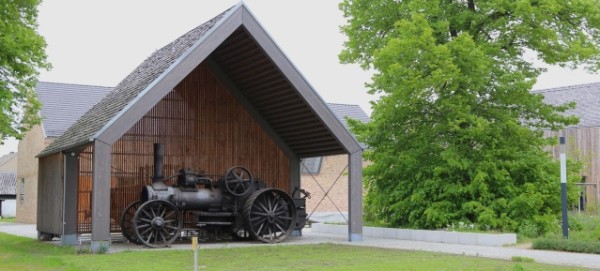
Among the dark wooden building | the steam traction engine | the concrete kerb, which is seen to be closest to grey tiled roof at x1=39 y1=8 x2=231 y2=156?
the steam traction engine

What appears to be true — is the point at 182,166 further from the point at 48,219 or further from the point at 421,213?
the point at 421,213

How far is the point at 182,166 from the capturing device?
2123 cm

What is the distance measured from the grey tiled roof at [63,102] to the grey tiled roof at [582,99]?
2185cm

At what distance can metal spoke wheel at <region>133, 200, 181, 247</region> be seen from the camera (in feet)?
58.3

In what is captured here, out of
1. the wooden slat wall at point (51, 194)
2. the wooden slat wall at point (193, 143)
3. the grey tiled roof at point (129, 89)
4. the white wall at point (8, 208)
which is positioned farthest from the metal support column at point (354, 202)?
the white wall at point (8, 208)

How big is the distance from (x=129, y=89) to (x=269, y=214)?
5.13 metres

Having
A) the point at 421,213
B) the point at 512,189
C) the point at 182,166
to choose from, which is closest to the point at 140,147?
the point at 182,166

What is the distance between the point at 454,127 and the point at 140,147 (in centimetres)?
907

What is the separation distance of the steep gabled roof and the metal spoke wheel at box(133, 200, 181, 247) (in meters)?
2.33

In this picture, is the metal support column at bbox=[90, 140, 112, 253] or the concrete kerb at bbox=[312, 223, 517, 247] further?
the concrete kerb at bbox=[312, 223, 517, 247]

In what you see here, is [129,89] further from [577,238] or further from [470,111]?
[577,238]

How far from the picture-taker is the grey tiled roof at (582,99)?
31297mm

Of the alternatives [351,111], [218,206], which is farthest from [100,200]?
[351,111]

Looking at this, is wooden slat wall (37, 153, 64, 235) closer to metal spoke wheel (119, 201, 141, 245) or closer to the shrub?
metal spoke wheel (119, 201, 141, 245)
